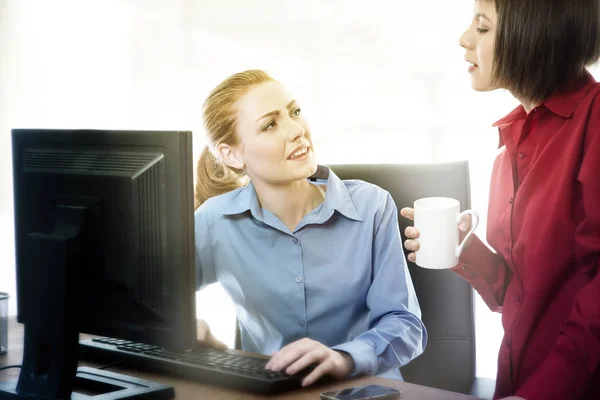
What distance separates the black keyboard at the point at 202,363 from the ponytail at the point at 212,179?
60cm

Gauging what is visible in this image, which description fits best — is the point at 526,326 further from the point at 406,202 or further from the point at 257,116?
the point at 257,116

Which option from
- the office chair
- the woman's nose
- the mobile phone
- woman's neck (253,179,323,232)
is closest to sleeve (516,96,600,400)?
the mobile phone

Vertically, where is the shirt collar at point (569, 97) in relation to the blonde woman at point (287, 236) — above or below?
above

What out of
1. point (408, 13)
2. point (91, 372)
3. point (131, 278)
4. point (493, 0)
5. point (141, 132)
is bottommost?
point (91, 372)

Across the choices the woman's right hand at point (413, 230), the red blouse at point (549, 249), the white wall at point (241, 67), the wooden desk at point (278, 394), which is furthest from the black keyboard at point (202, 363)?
the white wall at point (241, 67)

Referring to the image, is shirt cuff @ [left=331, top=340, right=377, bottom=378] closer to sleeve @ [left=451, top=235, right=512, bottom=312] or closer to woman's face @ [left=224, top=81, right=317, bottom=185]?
sleeve @ [left=451, top=235, right=512, bottom=312]

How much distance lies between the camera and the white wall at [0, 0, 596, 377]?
8.99 feet

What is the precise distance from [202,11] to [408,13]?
0.89 metres

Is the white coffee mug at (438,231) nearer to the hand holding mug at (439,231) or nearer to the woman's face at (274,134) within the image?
the hand holding mug at (439,231)

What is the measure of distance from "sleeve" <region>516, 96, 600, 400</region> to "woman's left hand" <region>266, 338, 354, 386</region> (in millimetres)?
298

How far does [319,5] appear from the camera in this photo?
9.64ft

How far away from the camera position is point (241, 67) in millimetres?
3037

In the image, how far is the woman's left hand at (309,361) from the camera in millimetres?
1107

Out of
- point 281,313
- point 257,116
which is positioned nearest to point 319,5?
point 257,116
